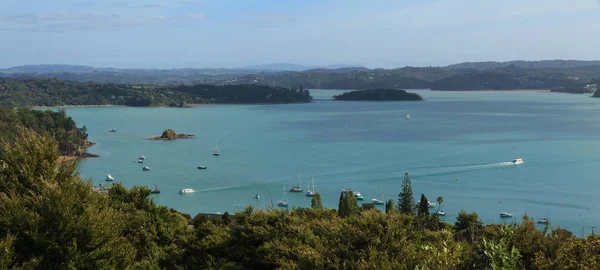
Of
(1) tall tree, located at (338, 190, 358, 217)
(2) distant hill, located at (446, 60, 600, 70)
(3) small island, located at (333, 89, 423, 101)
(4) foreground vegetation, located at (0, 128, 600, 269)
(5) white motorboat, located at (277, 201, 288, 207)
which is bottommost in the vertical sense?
(5) white motorboat, located at (277, 201, 288, 207)

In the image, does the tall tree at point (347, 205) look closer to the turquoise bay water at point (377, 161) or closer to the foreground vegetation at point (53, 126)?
the turquoise bay water at point (377, 161)

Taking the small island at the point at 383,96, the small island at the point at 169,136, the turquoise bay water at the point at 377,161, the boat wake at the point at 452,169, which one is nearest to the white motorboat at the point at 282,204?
the turquoise bay water at the point at 377,161

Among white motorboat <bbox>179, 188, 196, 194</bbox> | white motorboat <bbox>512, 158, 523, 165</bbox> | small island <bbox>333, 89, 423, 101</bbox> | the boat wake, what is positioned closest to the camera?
white motorboat <bbox>179, 188, 196, 194</bbox>

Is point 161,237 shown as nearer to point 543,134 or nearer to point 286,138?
point 286,138

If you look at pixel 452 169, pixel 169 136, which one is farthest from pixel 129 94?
pixel 452 169

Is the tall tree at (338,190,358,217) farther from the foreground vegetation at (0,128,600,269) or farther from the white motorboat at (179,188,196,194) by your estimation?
the white motorboat at (179,188,196,194)

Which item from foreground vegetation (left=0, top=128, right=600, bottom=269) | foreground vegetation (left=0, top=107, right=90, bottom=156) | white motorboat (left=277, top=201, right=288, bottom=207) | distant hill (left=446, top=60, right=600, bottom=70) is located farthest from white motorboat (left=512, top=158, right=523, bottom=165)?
distant hill (left=446, top=60, right=600, bottom=70)
